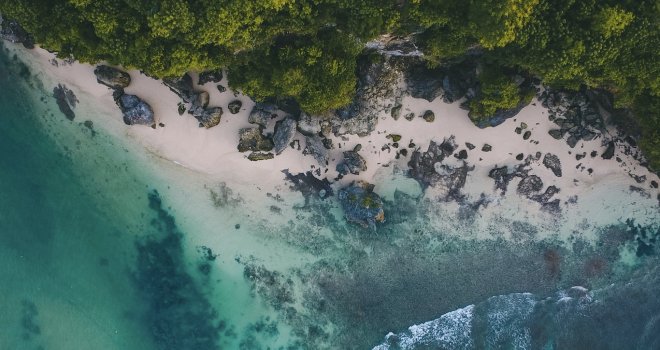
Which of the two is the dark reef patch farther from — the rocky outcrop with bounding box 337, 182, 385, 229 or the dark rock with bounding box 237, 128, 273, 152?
the rocky outcrop with bounding box 337, 182, 385, 229

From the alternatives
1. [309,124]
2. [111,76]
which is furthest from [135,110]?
[309,124]

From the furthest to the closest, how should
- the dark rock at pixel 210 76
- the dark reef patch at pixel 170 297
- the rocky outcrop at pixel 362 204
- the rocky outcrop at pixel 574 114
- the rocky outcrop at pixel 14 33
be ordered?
the dark reef patch at pixel 170 297 → the rocky outcrop at pixel 362 204 → the rocky outcrop at pixel 574 114 → the dark rock at pixel 210 76 → the rocky outcrop at pixel 14 33

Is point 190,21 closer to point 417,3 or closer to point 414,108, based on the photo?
point 417,3

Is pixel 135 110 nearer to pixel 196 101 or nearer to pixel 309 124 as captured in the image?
pixel 196 101

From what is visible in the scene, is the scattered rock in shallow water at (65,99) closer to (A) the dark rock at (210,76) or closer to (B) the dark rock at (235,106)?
(A) the dark rock at (210,76)

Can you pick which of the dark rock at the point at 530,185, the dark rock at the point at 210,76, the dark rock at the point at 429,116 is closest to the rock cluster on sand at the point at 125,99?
the dark rock at the point at 210,76

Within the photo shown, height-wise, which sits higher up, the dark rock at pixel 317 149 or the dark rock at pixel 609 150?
the dark rock at pixel 317 149
